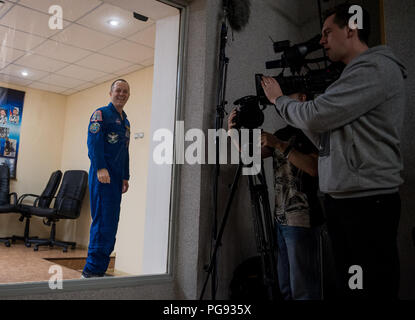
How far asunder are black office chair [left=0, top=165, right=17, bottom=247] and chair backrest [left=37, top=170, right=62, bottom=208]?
0.43 ft

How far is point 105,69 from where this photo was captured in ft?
7.34

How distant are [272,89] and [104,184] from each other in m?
1.15

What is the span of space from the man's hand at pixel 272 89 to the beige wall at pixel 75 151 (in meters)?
1.00

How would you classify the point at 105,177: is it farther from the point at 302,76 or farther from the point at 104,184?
the point at 302,76

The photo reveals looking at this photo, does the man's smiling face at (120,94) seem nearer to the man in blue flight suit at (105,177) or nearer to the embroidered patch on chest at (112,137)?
the man in blue flight suit at (105,177)

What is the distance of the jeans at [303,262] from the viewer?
153cm

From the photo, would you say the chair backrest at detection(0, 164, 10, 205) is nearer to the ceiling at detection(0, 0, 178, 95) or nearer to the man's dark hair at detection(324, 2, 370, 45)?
the ceiling at detection(0, 0, 178, 95)

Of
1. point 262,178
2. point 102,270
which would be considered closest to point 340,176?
point 262,178

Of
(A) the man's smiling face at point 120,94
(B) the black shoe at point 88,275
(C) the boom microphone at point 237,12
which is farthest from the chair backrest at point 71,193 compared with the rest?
(C) the boom microphone at point 237,12

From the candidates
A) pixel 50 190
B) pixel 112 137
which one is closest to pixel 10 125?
pixel 50 190

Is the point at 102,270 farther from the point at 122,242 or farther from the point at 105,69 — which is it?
the point at 105,69

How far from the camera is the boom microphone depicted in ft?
7.37

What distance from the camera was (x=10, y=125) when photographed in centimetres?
179
